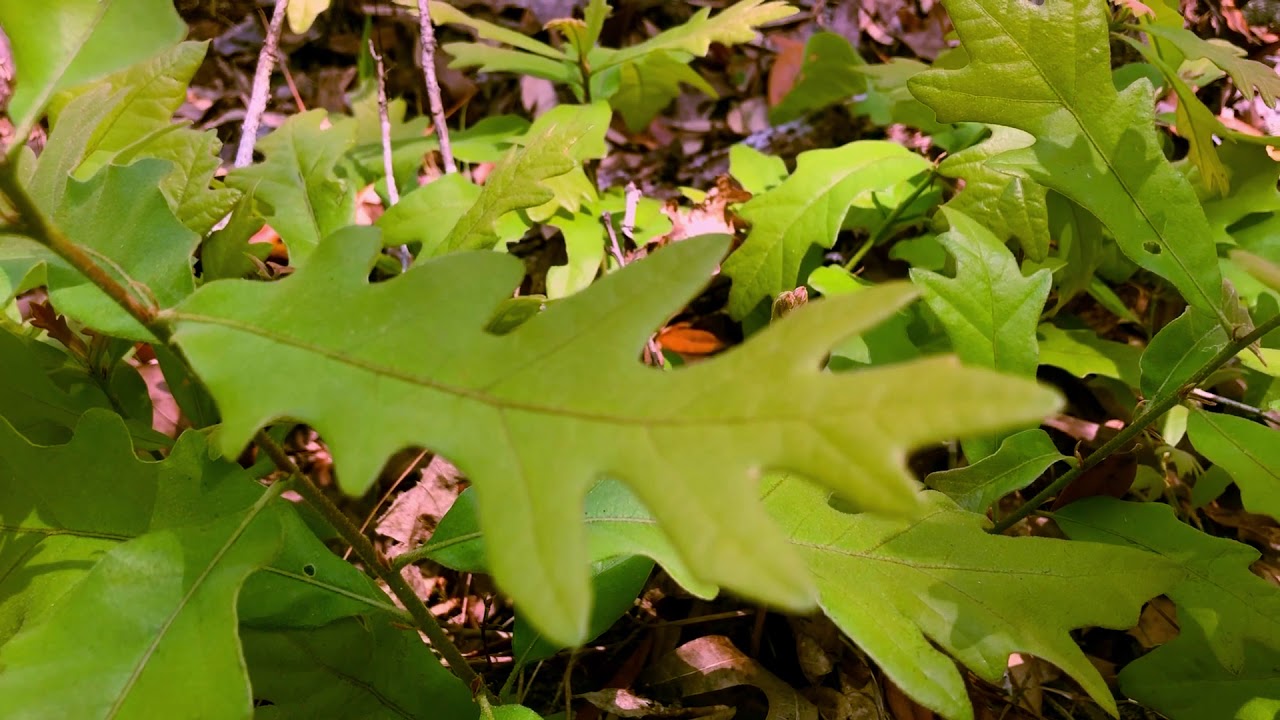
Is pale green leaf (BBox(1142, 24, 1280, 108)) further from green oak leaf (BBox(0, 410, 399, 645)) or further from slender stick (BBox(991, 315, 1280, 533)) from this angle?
green oak leaf (BBox(0, 410, 399, 645))

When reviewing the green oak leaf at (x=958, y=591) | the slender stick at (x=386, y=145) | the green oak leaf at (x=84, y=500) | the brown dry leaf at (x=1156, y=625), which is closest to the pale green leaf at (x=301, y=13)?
Answer: the slender stick at (x=386, y=145)

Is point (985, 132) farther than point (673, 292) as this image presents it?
Yes

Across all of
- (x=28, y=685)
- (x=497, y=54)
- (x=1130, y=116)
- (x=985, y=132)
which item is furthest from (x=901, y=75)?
(x=28, y=685)

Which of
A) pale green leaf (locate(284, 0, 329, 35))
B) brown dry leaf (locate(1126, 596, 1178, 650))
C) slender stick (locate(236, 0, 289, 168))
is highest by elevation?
pale green leaf (locate(284, 0, 329, 35))

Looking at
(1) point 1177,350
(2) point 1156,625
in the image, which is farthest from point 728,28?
(2) point 1156,625

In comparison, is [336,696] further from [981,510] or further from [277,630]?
[981,510]

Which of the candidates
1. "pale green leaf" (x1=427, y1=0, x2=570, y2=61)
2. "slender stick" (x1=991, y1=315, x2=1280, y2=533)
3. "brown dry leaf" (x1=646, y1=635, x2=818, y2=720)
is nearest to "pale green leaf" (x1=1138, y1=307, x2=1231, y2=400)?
"slender stick" (x1=991, y1=315, x2=1280, y2=533)
